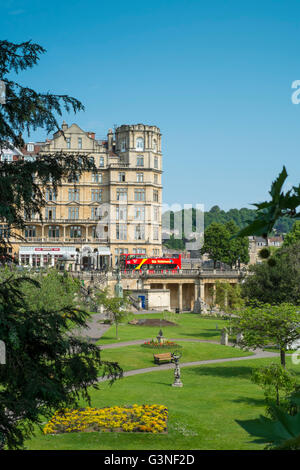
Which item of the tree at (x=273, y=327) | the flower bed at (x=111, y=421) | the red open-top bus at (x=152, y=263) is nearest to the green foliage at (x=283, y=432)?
the flower bed at (x=111, y=421)

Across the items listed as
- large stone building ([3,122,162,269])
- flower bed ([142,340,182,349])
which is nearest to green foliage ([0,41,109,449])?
flower bed ([142,340,182,349])

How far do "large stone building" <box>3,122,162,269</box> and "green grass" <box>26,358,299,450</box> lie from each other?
48.9m

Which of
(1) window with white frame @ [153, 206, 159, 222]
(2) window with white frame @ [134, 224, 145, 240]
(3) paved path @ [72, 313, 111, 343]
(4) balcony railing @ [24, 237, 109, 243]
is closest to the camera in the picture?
(3) paved path @ [72, 313, 111, 343]

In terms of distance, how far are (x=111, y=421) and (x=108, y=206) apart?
64.4 meters

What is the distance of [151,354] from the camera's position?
124 ft

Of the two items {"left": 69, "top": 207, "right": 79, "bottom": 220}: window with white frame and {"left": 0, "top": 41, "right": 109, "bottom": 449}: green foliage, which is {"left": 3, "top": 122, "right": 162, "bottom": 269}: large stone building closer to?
{"left": 69, "top": 207, "right": 79, "bottom": 220}: window with white frame

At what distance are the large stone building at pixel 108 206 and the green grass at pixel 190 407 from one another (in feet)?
161

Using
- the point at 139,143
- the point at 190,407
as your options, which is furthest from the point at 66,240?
the point at 190,407

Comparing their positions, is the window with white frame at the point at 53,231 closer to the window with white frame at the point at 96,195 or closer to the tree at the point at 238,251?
the window with white frame at the point at 96,195

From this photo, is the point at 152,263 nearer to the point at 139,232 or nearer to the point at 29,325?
the point at 139,232

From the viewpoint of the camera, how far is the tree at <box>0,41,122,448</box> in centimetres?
855

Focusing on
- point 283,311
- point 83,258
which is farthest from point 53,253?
point 283,311

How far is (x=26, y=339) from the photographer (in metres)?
9.46

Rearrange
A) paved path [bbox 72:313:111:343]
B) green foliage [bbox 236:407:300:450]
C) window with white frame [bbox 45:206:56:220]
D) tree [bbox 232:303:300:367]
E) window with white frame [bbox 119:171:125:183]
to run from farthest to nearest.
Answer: window with white frame [bbox 119:171:125:183] < window with white frame [bbox 45:206:56:220] < paved path [bbox 72:313:111:343] < tree [bbox 232:303:300:367] < green foliage [bbox 236:407:300:450]
